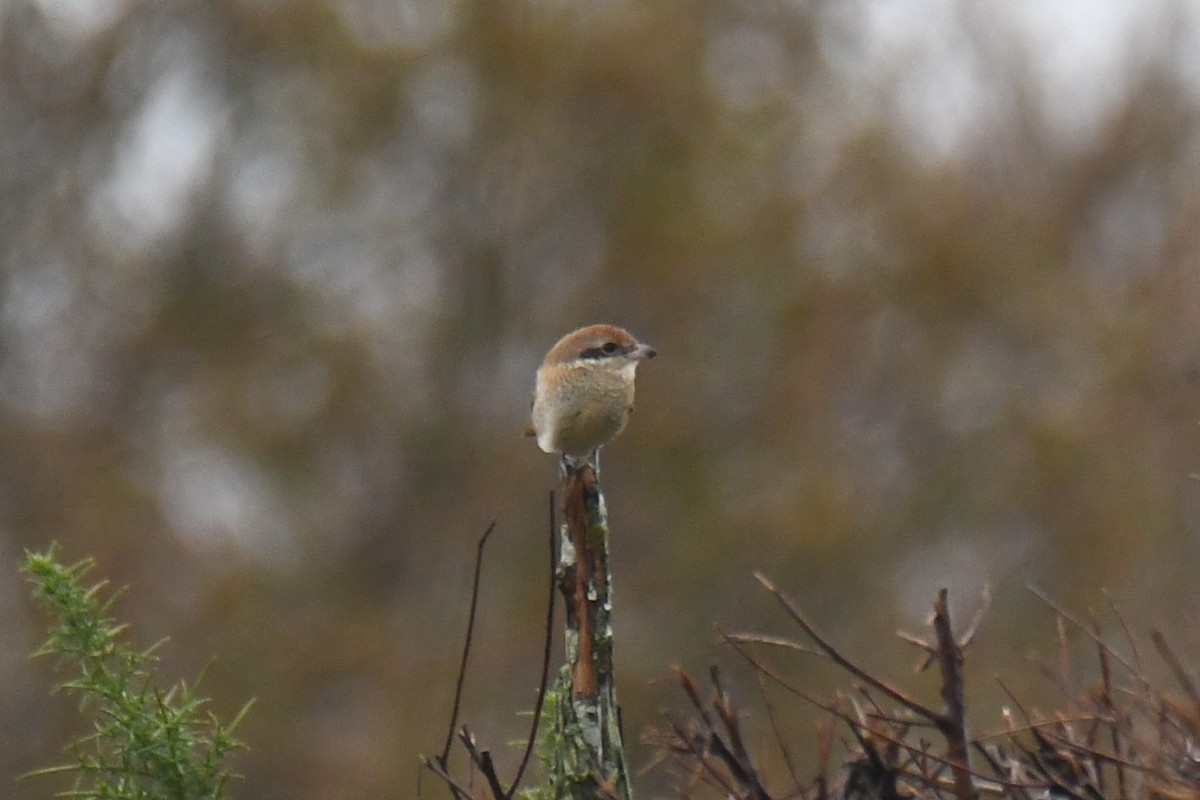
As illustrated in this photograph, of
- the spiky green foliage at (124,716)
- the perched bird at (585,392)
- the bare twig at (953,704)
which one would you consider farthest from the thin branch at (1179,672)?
A: the perched bird at (585,392)

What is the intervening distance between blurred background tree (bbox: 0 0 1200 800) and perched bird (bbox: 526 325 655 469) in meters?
13.5

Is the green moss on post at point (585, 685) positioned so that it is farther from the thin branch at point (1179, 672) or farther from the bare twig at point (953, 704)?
the thin branch at point (1179, 672)

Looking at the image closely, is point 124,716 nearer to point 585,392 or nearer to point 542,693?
point 542,693

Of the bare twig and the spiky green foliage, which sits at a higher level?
the spiky green foliage

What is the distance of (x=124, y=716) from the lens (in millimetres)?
2758

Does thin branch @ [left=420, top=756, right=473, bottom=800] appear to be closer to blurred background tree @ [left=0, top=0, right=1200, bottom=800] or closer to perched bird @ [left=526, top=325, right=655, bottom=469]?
perched bird @ [left=526, top=325, right=655, bottom=469]

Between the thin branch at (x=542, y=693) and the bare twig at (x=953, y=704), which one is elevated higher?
the thin branch at (x=542, y=693)

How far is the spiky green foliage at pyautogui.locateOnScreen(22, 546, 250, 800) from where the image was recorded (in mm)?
2727

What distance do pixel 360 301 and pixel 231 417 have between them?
1849mm

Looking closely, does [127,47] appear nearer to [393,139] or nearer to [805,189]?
[393,139]

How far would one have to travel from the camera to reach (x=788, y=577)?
21.2 meters

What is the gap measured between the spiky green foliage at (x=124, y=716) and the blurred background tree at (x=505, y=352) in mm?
14861

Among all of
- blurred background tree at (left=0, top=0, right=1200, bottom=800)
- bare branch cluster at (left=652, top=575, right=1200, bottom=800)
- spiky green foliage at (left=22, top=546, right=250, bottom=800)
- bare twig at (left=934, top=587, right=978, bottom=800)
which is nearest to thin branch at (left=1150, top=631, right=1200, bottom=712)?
bare branch cluster at (left=652, top=575, right=1200, bottom=800)

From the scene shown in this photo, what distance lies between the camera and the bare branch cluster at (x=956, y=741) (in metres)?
2.14
